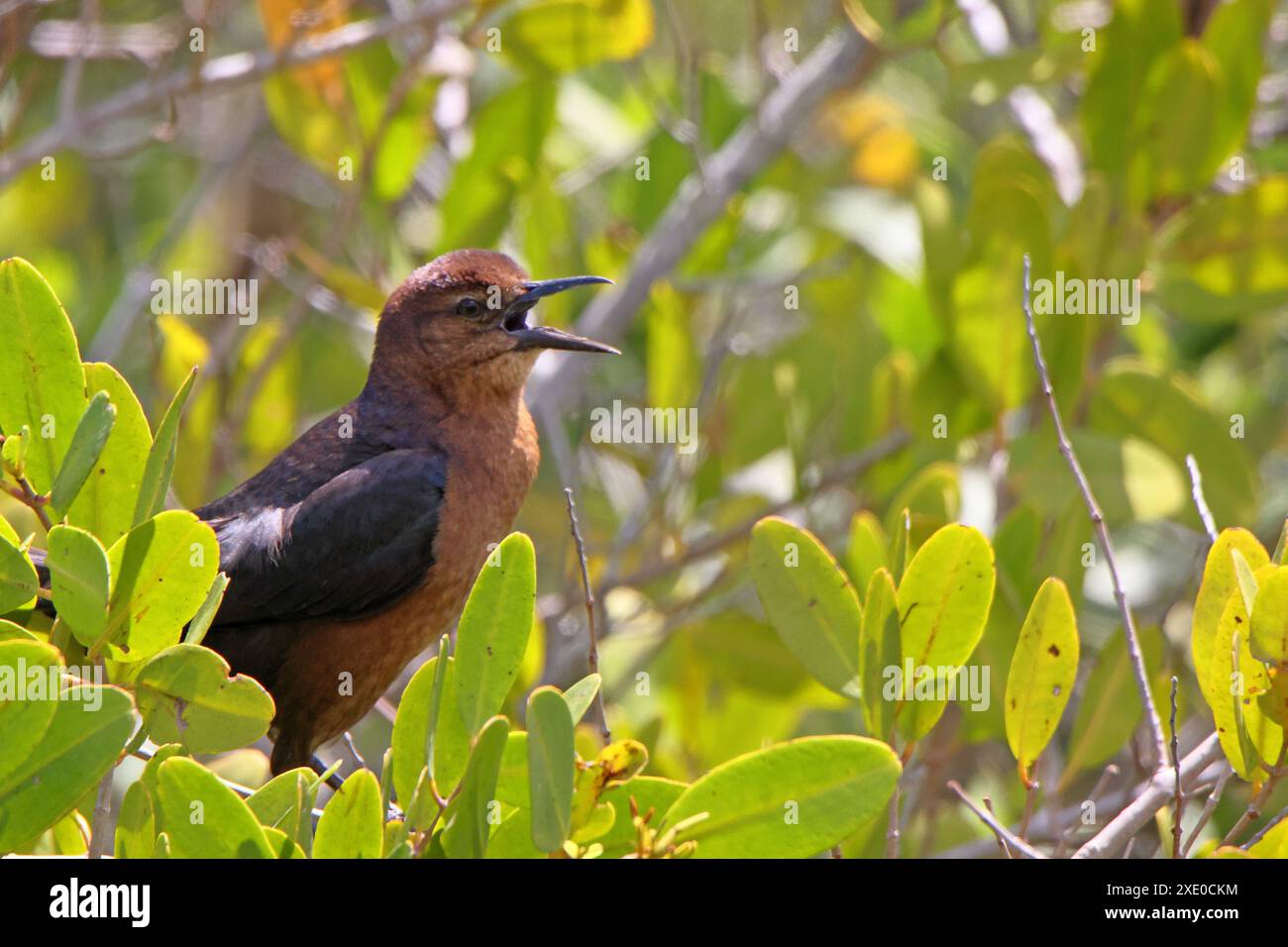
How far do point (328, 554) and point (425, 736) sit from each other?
170 centimetres

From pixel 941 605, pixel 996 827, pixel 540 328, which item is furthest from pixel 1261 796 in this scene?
pixel 540 328

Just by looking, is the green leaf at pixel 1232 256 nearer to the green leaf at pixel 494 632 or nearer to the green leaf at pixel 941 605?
the green leaf at pixel 941 605

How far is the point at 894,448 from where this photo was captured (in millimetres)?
5031

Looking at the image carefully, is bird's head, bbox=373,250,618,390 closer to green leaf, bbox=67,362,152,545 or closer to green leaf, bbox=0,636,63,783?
green leaf, bbox=67,362,152,545

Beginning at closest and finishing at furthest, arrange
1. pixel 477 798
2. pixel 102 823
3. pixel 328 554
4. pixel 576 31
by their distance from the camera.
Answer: pixel 477 798 → pixel 102 823 → pixel 328 554 → pixel 576 31

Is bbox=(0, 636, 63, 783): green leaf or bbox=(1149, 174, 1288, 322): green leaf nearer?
bbox=(0, 636, 63, 783): green leaf

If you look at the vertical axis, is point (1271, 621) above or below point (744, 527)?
below

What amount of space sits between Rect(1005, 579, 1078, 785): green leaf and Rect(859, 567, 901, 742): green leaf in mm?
220

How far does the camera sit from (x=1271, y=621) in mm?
2529

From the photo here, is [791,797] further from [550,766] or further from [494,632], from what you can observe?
[494,632]

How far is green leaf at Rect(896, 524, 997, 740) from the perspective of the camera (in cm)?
280

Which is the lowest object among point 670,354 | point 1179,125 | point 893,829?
point 893,829

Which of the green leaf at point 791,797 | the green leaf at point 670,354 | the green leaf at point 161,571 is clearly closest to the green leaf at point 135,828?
the green leaf at point 161,571

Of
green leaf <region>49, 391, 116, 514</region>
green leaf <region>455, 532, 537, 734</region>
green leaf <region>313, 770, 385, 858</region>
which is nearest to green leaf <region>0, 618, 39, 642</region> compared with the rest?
green leaf <region>49, 391, 116, 514</region>
